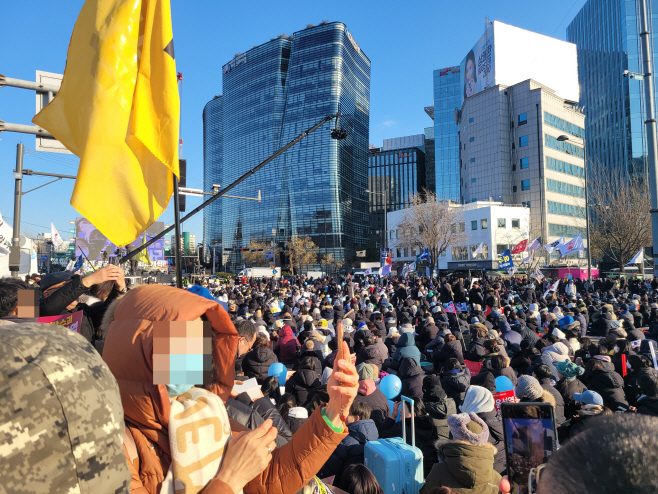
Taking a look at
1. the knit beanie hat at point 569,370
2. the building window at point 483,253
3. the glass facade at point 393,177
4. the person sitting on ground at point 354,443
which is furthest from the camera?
the glass facade at point 393,177

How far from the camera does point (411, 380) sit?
20.6 ft

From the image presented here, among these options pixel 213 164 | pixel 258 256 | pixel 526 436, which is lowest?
pixel 526 436

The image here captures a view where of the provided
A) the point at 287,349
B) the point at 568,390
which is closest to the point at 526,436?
the point at 568,390

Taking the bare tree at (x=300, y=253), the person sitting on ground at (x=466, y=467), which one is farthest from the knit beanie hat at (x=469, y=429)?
the bare tree at (x=300, y=253)

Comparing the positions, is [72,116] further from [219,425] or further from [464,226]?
[464,226]

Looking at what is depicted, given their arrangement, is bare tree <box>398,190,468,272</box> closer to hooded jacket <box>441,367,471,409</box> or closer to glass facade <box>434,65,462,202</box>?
hooded jacket <box>441,367,471,409</box>

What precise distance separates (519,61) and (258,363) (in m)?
77.4

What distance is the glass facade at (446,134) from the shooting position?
105500mm

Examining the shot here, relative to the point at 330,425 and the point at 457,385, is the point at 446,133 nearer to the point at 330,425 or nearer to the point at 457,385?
the point at 457,385

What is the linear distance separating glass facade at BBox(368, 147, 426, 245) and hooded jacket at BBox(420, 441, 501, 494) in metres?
131

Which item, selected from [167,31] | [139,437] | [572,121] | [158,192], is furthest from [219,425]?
[572,121]

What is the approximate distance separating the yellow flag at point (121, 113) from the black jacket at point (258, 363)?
390 centimetres

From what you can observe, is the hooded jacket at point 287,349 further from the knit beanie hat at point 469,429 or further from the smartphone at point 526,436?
the smartphone at point 526,436

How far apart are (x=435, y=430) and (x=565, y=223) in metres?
66.4
